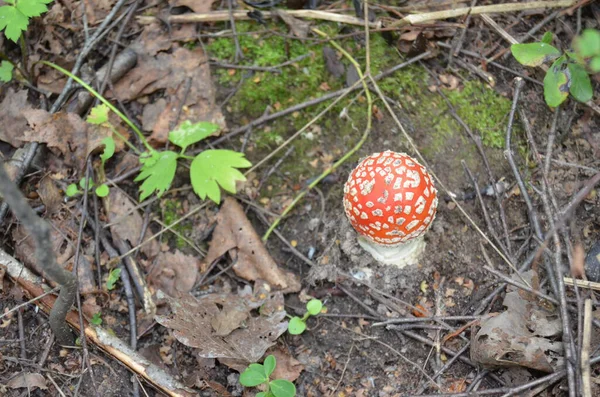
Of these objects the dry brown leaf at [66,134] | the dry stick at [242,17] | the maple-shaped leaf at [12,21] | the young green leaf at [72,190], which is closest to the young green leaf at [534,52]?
the dry stick at [242,17]

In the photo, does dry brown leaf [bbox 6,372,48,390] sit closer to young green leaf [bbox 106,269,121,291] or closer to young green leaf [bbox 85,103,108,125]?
young green leaf [bbox 106,269,121,291]

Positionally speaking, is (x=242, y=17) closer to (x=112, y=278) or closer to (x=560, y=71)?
(x=112, y=278)

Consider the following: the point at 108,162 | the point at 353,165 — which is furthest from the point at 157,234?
the point at 353,165

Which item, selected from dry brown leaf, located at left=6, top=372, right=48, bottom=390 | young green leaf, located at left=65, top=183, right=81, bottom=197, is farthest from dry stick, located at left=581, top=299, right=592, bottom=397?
young green leaf, located at left=65, top=183, right=81, bottom=197

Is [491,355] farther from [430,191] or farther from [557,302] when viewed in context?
[430,191]

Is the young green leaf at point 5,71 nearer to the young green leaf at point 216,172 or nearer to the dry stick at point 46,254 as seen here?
the dry stick at point 46,254
